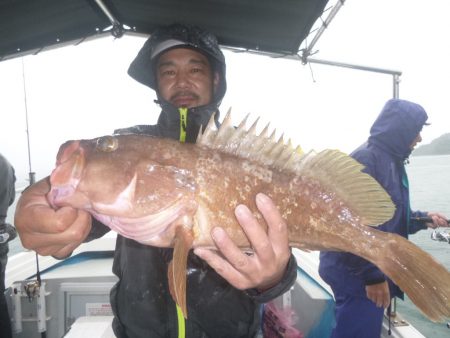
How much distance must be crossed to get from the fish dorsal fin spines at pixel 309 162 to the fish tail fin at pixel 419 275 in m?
0.20

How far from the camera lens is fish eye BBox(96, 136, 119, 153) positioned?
1641mm

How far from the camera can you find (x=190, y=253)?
7.42ft

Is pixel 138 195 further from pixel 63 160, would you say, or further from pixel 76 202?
pixel 63 160

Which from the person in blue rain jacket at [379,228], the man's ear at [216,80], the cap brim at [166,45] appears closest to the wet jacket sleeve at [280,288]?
the person in blue rain jacket at [379,228]

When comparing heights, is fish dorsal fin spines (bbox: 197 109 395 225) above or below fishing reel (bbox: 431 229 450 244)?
above

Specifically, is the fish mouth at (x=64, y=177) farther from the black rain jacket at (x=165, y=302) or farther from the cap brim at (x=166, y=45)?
the cap brim at (x=166, y=45)

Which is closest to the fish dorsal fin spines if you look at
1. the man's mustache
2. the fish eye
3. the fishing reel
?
the fish eye

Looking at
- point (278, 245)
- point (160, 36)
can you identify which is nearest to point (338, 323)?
point (278, 245)

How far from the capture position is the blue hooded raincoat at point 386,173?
128 inches

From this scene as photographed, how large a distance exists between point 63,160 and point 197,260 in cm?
119

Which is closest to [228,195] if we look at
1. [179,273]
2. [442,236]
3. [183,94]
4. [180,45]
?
[179,273]

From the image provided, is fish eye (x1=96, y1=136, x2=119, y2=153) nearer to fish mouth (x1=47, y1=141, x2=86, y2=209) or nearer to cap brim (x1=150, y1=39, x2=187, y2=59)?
fish mouth (x1=47, y1=141, x2=86, y2=209)

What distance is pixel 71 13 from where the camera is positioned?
374cm

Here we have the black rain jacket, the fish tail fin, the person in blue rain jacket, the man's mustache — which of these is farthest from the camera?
the person in blue rain jacket
